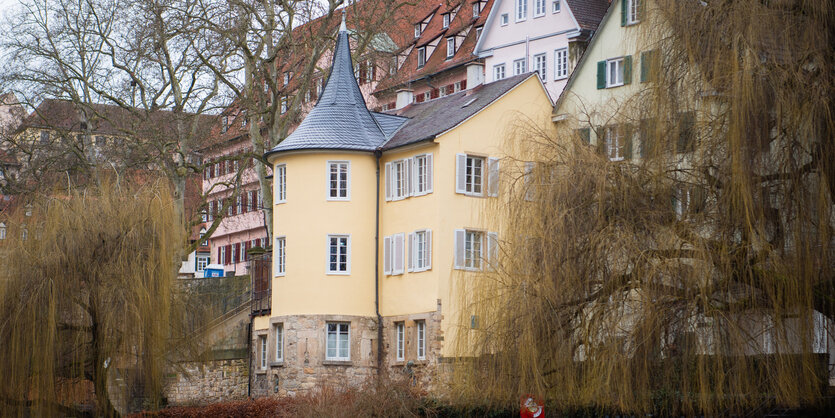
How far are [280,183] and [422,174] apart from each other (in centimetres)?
539

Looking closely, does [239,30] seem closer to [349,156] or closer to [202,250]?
[349,156]

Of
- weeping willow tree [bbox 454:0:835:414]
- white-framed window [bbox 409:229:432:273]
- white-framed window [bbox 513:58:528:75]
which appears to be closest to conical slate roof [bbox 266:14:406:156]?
white-framed window [bbox 409:229:432:273]

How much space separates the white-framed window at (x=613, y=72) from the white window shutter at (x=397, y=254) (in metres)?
7.99

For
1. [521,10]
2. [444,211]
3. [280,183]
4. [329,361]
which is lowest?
[329,361]

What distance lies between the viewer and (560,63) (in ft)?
173

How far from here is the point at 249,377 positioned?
4419 cm

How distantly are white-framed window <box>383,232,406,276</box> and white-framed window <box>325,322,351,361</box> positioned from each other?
2.20 meters

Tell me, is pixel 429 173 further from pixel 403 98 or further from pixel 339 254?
pixel 403 98

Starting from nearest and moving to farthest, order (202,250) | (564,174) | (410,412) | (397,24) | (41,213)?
(564,174) → (410,412) → (41,213) → (397,24) → (202,250)

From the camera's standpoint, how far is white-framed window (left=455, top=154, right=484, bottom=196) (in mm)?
38594

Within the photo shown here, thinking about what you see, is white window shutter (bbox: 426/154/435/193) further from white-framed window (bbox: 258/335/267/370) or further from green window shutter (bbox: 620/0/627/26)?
white-framed window (bbox: 258/335/267/370)

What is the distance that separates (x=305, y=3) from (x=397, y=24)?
3.78m

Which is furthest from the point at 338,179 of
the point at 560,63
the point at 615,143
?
the point at 615,143

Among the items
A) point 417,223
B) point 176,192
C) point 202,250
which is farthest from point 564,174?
point 202,250
